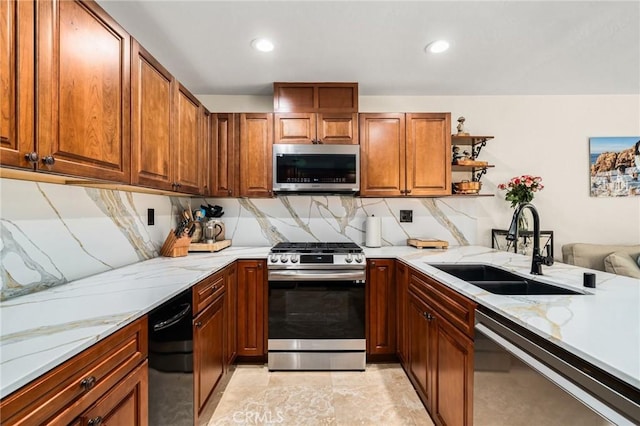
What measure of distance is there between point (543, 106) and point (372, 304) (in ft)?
9.14

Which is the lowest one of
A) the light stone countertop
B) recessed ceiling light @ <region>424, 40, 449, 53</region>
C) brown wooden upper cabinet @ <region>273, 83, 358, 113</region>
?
the light stone countertop

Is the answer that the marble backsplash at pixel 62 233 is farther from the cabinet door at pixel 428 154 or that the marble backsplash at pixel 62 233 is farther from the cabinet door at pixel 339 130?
the cabinet door at pixel 428 154

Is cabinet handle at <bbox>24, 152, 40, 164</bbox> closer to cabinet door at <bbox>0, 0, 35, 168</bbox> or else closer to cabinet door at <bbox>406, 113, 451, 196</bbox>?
Result: cabinet door at <bbox>0, 0, 35, 168</bbox>

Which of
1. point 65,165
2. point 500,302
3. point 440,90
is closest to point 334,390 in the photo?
point 500,302

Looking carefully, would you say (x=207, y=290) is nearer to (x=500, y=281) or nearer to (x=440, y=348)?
(x=440, y=348)

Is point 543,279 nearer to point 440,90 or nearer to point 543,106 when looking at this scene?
point 440,90

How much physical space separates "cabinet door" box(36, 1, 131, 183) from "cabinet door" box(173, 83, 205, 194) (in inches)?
21.5

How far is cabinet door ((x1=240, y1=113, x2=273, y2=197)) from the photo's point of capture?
2.61m

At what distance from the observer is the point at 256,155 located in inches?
103

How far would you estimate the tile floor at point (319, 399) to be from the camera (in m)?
1.71

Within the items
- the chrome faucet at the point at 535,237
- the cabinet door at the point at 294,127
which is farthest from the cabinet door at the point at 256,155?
the chrome faucet at the point at 535,237

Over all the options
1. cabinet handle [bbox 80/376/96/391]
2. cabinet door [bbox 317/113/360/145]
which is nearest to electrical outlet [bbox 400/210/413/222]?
cabinet door [bbox 317/113/360/145]

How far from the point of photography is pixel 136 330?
1.03 m

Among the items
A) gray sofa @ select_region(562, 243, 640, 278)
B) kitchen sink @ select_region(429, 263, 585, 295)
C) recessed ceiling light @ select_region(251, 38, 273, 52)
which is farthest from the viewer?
gray sofa @ select_region(562, 243, 640, 278)
